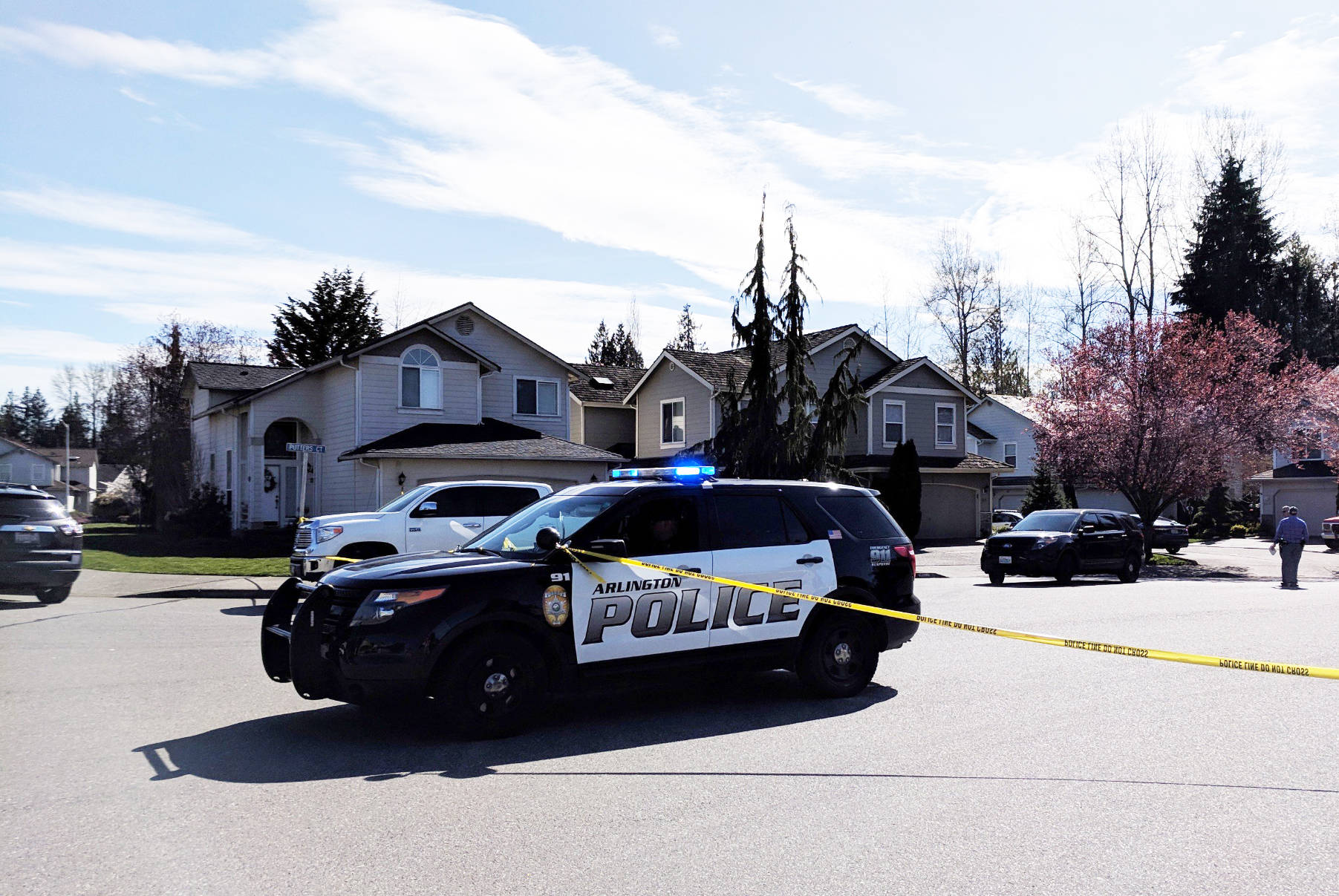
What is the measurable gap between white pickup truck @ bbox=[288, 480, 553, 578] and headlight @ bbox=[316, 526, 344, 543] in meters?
0.01

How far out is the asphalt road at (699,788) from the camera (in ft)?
15.0

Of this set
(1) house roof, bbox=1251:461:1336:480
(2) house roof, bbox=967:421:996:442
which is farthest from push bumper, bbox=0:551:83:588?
(1) house roof, bbox=1251:461:1336:480

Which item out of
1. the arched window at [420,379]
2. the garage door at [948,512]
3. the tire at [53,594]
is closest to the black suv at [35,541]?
the tire at [53,594]

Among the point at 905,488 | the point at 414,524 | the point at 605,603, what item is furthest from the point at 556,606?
the point at 905,488

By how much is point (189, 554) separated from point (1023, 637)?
23.0 m

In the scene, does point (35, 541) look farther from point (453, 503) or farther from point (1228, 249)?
point (1228, 249)

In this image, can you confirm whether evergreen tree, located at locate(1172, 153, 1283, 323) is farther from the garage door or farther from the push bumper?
the push bumper

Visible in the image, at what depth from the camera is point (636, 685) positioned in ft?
24.6

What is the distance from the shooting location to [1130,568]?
23.3 metres

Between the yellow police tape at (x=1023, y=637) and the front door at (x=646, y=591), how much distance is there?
6cm

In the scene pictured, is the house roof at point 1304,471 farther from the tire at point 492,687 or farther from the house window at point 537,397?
the tire at point 492,687

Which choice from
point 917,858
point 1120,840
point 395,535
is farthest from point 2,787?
point 395,535

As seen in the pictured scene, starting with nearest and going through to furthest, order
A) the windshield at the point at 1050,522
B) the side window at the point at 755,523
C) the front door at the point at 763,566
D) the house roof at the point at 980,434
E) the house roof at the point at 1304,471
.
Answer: the front door at the point at 763,566 < the side window at the point at 755,523 < the windshield at the point at 1050,522 < the house roof at the point at 1304,471 < the house roof at the point at 980,434

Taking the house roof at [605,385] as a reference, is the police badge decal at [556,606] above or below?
below
